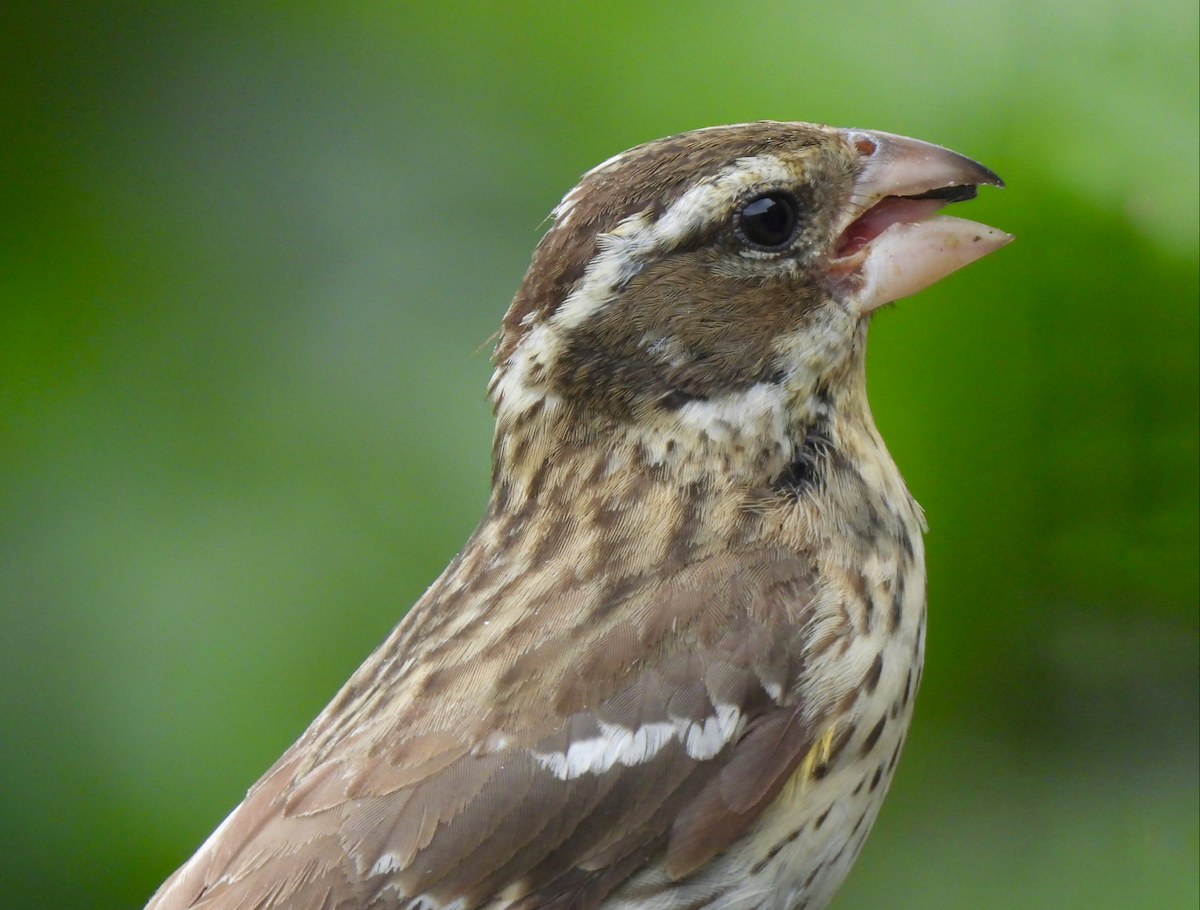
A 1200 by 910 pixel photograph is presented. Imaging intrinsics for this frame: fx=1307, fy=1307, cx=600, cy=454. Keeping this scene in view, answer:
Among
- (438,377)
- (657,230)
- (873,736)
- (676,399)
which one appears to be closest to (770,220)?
(657,230)

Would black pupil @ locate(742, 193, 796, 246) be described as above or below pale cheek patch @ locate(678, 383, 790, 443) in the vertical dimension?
above

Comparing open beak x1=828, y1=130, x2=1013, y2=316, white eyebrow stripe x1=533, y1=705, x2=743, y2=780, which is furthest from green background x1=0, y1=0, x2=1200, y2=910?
white eyebrow stripe x1=533, y1=705, x2=743, y2=780

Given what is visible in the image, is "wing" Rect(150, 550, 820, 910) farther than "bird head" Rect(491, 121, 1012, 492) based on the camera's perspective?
No

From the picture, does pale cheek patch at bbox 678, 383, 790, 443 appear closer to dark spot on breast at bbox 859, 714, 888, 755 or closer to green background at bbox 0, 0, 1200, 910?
dark spot on breast at bbox 859, 714, 888, 755

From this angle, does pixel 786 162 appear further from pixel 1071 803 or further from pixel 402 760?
pixel 1071 803

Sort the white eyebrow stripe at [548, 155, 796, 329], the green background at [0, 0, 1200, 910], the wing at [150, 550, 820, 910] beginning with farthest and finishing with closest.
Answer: the green background at [0, 0, 1200, 910] → the white eyebrow stripe at [548, 155, 796, 329] → the wing at [150, 550, 820, 910]

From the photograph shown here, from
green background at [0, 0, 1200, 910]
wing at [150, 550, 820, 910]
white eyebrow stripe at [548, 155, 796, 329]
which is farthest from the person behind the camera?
green background at [0, 0, 1200, 910]

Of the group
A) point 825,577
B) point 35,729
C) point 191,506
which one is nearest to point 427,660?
point 825,577
